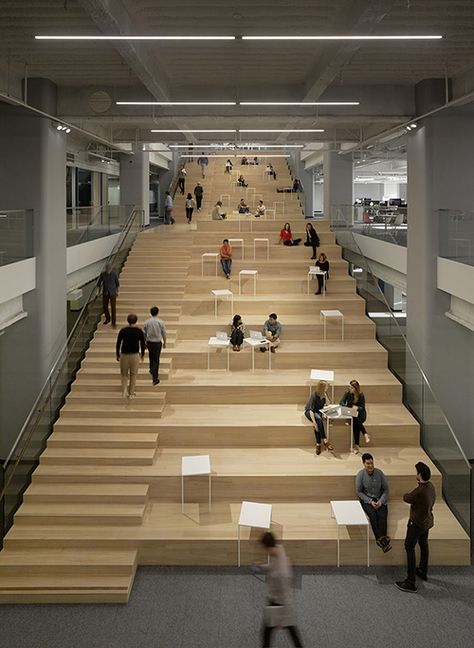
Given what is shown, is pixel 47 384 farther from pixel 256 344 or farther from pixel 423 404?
pixel 423 404

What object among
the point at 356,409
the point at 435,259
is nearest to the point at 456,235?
the point at 435,259

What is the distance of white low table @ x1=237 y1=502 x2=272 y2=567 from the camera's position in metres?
8.39

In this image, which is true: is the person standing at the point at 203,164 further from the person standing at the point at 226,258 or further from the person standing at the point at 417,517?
the person standing at the point at 417,517

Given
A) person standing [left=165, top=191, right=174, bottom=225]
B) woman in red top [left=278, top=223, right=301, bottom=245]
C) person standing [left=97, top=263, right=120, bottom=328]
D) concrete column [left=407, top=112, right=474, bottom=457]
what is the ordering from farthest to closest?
person standing [left=165, top=191, right=174, bottom=225] → woman in red top [left=278, top=223, right=301, bottom=245] → person standing [left=97, top=263, right=120, bottom=328] → concrete column [left=407, top=112, right=474, bottom=457]

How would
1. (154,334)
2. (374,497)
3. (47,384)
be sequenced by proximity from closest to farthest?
(374,497), (47,384), (154,334)

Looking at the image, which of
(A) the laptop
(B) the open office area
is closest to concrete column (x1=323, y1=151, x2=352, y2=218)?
(B) the open office area

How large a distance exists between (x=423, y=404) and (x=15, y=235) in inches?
320

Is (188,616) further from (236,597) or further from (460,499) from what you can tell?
(460,499)

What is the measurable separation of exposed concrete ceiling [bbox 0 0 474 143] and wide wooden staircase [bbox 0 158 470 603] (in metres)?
4.76

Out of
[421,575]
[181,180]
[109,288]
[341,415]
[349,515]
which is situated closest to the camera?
[421,575]

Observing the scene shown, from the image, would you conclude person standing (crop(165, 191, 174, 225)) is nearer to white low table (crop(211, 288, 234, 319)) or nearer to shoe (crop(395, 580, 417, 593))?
white low table (crop(211, 288, 234, 319))

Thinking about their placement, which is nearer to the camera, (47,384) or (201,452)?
(201,452)

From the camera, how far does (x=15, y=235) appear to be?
12.1 meters

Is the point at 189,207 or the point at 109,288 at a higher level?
the point at 189,207
